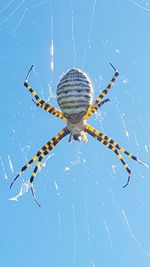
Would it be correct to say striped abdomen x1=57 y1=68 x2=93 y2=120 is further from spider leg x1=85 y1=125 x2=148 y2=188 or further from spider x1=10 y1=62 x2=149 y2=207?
spider leg x1=85 y1=125 x2=148 y2=188

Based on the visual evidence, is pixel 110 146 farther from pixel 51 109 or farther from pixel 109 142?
pixel 51 109

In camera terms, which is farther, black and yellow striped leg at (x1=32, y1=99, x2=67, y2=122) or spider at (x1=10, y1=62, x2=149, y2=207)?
black and yellow striped leg at (x1=32, y1=99, x2=67, y2=122)

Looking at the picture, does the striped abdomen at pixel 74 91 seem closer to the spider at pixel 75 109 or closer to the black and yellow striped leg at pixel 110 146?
the spider at pixel 75 109

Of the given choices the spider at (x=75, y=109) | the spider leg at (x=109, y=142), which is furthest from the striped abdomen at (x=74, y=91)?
the spider leg at (x=109, y=142)

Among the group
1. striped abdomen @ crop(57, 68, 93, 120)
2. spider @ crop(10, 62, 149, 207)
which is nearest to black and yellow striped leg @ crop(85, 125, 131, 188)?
spider @ crop(10, 62, 149, 207)

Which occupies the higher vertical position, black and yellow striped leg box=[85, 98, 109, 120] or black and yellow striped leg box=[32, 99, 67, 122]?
black and yellow striped leg box=[32, 99, 67, 122]

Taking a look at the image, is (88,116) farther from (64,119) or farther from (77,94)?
(77,94)

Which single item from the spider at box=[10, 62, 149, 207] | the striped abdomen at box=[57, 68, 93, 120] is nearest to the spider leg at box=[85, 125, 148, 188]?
the spider at box=[10, 62, 149, 207]
